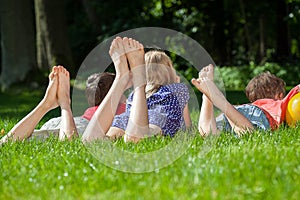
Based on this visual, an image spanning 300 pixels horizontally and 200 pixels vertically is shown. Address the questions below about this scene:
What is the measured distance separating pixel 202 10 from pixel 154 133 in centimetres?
1626

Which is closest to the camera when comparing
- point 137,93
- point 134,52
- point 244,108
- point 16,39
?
point 137,93

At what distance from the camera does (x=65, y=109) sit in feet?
17.6

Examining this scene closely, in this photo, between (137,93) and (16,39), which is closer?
(137,93)

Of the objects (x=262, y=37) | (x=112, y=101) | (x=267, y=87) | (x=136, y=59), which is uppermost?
(x=136, y=59)

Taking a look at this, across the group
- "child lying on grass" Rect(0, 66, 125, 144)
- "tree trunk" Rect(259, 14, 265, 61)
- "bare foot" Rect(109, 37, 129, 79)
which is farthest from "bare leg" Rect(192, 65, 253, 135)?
"tree trunk" Rect(259, 14, 265, 61)

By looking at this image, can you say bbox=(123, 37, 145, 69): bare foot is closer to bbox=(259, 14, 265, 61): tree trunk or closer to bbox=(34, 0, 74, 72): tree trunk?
bbox=(34, 0, 74, 72): tree trunk

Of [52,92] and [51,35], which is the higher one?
[51,35]

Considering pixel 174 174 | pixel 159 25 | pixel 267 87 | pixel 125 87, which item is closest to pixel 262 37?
pixel 159 25

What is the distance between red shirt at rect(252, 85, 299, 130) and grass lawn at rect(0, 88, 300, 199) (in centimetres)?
81

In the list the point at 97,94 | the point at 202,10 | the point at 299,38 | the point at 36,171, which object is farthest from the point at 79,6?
the point at 36,171

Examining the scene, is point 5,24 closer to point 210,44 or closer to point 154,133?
point 210,44

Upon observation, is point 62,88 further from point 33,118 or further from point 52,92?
point 33,118

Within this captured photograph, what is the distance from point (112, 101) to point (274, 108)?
1.60 m

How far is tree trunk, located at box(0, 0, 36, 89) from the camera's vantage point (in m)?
15.2
